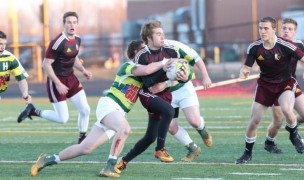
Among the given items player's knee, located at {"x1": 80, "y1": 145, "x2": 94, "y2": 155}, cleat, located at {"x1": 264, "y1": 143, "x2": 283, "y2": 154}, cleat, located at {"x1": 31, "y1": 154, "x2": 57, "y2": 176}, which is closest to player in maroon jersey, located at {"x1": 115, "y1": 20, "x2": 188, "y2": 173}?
player's knee, located at {"x1": 80, "y1": 145, "x2": 94, "y2": 155}

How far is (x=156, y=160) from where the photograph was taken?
11.2 m

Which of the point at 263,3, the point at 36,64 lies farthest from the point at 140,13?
the point at 36,64

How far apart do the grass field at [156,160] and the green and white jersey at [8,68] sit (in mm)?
1034

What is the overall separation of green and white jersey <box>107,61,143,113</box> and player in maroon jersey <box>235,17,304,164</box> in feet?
5.70

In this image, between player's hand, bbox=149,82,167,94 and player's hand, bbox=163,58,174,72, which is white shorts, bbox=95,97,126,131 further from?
player's hand, bbox=163,58,174,72

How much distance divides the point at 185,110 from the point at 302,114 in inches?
62.7

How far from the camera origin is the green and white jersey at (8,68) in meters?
11.8

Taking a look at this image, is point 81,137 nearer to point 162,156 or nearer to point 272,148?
point 162,156

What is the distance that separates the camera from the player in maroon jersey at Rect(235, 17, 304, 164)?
10.7 meters

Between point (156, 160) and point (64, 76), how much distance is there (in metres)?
2.74

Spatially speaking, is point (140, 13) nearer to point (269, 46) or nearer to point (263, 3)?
point (263, 3)

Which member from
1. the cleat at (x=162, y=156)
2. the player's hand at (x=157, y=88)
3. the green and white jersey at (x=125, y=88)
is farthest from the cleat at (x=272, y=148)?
the green and white jersey at (x=125, y=88)

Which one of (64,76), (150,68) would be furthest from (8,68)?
(150,68)

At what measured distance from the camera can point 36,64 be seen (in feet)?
113
